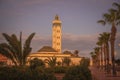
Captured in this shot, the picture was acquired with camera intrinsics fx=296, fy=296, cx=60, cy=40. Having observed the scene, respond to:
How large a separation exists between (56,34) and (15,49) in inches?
4136

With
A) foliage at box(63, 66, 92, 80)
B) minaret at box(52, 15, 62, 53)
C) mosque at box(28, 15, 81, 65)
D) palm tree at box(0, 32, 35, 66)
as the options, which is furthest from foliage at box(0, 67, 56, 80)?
minaret at box(52, 15, 62, 53)

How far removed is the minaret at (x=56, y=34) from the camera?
441 ft

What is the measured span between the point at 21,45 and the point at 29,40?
3.17 feet

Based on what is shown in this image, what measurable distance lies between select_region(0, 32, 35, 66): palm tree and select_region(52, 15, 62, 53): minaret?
338ft

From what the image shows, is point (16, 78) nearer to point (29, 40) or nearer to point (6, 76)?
point (6, 76)

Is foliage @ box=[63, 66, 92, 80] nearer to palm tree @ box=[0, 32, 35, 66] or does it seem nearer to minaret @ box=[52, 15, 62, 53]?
palm tree @ box=[0, 32, 35, 66]

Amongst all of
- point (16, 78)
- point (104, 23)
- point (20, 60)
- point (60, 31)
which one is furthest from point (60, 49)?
point (16, 78)

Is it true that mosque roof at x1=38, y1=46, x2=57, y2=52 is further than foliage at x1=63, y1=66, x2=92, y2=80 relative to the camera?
Yes

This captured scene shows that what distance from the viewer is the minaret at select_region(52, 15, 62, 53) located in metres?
134

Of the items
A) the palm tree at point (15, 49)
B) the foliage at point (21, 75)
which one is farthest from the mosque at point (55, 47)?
the foliage at point (21, 75)

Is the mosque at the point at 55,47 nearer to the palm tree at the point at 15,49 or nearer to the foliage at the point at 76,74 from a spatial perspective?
the palm tree at the point at 15,49

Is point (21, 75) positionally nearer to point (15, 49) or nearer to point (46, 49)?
point (15, 49)

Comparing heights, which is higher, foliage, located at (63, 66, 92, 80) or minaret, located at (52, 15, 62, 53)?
minaret, located at (52, 15, 62, 53)

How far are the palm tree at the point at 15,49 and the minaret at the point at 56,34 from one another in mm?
102999
